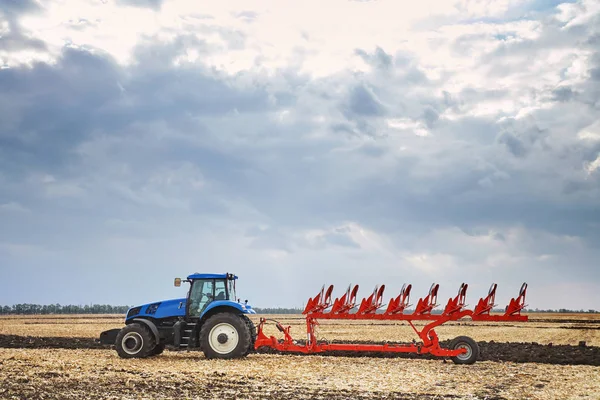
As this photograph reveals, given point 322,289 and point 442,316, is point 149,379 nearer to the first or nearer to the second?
point 322,289

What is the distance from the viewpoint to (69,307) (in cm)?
19588

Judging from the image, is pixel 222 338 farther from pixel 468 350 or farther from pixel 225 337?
pixel 468 350

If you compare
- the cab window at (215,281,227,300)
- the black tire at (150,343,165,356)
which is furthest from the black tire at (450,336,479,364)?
the black tire at (150,343,165,356)

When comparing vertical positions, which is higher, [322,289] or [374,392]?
[322,289]

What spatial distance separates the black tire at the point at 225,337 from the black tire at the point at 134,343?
6.67 feet

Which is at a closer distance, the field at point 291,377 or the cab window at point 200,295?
the field at point 291,377

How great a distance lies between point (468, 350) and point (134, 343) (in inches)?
433

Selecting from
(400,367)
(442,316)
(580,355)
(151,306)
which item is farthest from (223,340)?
(580,355)

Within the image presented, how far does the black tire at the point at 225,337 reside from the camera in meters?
19.9

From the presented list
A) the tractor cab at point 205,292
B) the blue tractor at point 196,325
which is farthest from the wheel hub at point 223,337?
the tractor cab at point 205,292

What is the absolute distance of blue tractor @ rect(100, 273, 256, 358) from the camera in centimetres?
2002

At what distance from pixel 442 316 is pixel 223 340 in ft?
23.2

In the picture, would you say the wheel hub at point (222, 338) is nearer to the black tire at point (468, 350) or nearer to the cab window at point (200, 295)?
the cab window at point (200, 295)

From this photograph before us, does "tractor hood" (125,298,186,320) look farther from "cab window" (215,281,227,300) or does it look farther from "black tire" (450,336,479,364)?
"black tire" (450,336,479,364)
